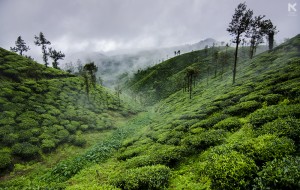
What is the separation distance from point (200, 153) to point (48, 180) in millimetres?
18124

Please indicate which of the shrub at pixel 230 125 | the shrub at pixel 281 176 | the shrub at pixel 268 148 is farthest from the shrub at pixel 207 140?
the shrub at pixel 281 176

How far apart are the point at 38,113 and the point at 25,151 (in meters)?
14.3

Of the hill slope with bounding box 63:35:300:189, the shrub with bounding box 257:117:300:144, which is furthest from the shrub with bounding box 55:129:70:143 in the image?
the shrub with bounding box 257:117:300:144

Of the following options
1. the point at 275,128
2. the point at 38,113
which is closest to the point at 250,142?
the point at 275,128

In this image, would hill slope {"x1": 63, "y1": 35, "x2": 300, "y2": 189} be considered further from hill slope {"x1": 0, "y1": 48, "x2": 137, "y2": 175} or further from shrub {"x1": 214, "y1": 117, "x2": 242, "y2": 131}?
hill slope {"x1": 0, "y1": 48, "x2": 137, "y2": 175}

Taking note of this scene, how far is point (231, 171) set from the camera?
10672 millimetres

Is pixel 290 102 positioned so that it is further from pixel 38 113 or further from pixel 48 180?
pixel 38 113

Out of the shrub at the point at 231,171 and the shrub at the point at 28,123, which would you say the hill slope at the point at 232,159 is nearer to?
the shrub at the point at 231,171

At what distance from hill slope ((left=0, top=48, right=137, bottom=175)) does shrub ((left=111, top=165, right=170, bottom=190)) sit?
63.3ft

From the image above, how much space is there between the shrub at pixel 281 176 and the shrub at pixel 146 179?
657cm

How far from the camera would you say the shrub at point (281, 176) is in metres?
8.33

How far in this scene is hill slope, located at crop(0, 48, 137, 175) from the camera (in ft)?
92.3

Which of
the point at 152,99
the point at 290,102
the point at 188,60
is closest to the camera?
the point at 290,102

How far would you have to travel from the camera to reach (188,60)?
7549 inches
